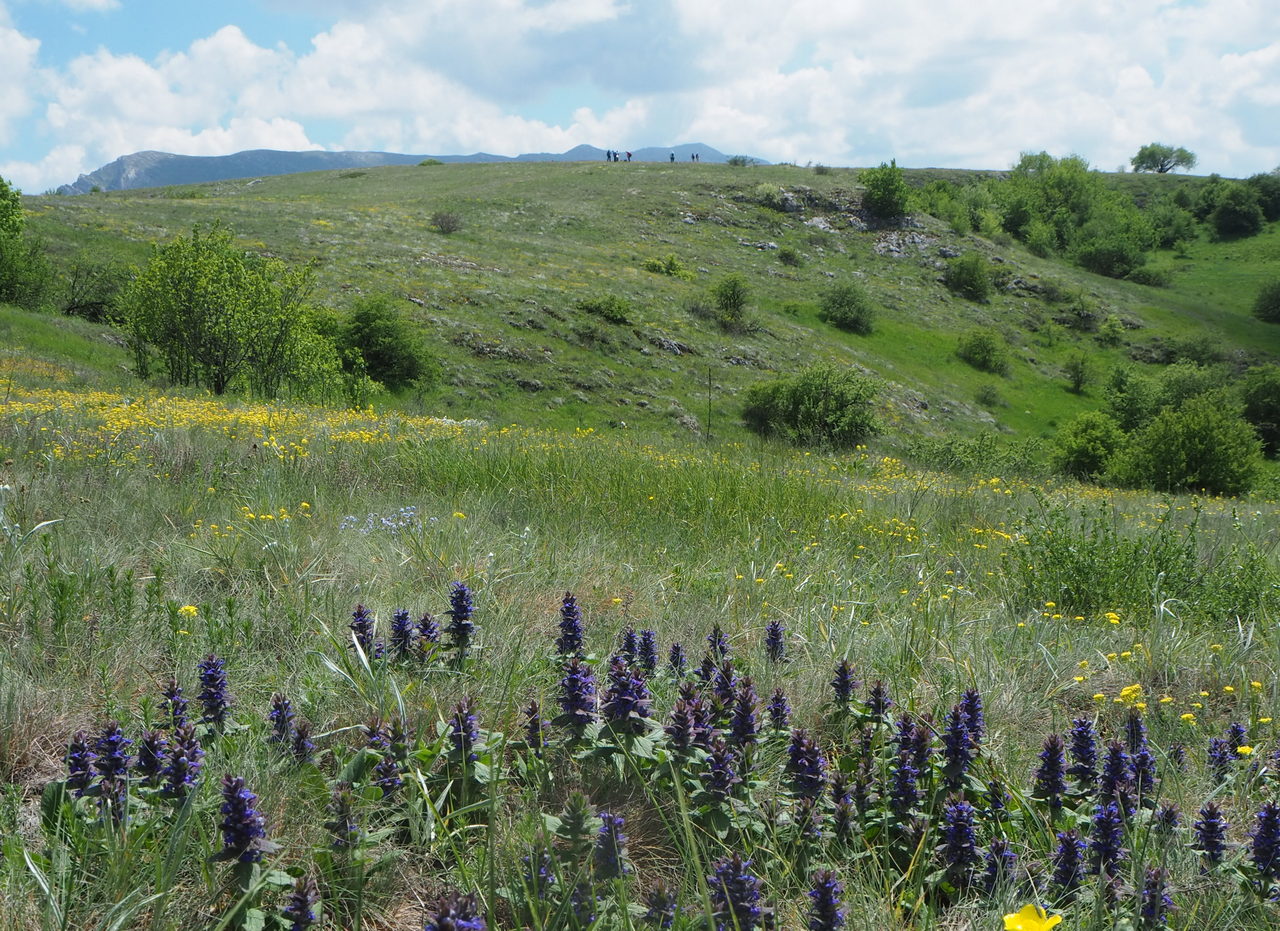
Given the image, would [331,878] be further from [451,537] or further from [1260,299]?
[1260,299]

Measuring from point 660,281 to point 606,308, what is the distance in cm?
1046

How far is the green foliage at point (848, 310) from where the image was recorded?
51.4 metres

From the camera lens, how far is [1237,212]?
86.7 meters

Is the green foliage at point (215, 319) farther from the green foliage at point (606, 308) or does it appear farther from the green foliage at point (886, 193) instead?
the green foliage at point (886, 193)

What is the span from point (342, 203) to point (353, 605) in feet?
200

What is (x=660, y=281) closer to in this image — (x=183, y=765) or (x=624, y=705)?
(x=624, y=705)

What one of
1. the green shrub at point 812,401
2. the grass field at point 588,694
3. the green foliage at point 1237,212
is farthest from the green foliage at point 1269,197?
the grass field at point 588,694

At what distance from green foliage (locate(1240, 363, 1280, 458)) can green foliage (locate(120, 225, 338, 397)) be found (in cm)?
5168

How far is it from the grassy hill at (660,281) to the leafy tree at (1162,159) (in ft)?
175

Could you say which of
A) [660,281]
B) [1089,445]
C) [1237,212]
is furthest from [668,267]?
[1237,212]

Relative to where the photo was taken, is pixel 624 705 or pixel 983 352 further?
pixel 983 352

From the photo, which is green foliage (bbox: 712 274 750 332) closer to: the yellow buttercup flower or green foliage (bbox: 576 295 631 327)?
green foliage (bbox: 576 295 631 327)

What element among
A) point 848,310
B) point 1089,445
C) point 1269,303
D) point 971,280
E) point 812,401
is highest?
point 971,280

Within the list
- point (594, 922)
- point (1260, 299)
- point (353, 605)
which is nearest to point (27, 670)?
point (353, 605)
